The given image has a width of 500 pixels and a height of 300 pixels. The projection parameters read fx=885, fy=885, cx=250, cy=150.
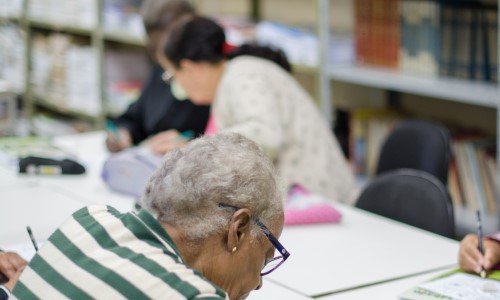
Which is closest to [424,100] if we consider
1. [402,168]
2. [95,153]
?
[402,168]

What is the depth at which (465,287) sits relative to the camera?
2049 mm

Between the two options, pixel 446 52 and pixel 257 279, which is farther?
pixel 446 52

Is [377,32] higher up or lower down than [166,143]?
higher up

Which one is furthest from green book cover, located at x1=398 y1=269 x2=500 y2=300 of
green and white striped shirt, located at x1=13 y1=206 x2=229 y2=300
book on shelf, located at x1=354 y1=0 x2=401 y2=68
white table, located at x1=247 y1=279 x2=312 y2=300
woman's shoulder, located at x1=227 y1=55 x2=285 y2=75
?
book on shelf, located at x1=354 y1=0 x2=401 y2=68

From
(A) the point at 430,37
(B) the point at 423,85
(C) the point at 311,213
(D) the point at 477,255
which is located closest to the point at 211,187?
(D) the point at 477,255

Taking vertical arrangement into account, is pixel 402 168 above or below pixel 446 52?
below

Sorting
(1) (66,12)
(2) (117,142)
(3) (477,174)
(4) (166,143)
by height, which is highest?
(1) (66,12)

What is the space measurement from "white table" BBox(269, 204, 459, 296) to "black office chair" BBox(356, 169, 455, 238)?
8cm

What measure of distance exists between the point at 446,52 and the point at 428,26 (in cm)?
14

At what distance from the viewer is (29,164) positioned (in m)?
3.27

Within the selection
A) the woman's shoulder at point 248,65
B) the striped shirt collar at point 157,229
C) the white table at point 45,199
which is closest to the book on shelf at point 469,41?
the woman's shoulder at point 248,65

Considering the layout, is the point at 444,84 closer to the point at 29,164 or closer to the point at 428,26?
the point at 428,26

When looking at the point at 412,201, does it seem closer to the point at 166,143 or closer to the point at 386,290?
the point at 386,290

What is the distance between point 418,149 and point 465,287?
3.72 ft
